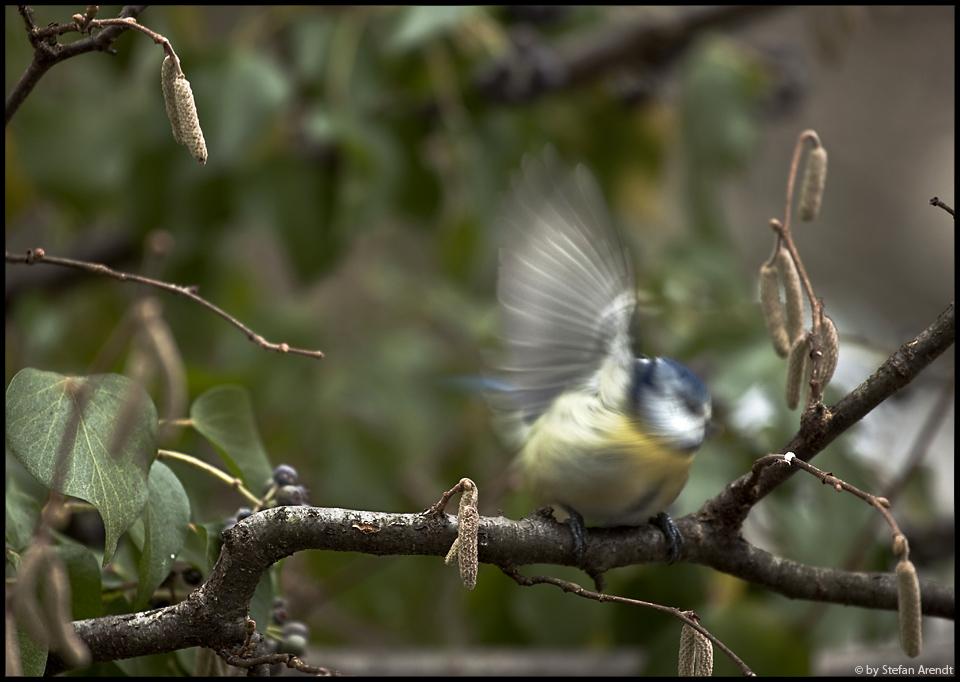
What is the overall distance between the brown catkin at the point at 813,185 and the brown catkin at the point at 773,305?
0.05 m

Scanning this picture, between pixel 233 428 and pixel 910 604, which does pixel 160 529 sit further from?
pixel 910 604

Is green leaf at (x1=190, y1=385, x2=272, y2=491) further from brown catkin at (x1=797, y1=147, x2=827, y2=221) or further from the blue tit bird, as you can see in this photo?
brown catkin at (x1=797, y1=147, x2=827, y2=221)

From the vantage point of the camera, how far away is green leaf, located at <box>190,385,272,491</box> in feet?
2.40

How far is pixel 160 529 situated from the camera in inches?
24.3

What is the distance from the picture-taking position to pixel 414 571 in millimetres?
1461

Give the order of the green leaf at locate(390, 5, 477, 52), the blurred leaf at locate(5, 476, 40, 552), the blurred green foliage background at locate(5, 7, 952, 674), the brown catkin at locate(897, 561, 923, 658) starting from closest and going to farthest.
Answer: the brown catkin at locate(897, 561, 923, 658) → the blurred leaf at locate(5, 476, 40, 552) → the blurred green foliage background at locate(5, 7, 952, 674) → the green leaf at locate(390, 5, 477, 52)

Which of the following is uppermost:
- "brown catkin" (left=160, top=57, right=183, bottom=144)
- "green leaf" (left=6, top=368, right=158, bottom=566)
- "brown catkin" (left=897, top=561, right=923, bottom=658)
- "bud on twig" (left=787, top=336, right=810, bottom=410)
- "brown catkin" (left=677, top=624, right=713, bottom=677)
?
"brown catkin" (left=160, top=57, right=183, bottom=144)

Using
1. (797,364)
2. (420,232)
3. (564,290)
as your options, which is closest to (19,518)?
(564,290)

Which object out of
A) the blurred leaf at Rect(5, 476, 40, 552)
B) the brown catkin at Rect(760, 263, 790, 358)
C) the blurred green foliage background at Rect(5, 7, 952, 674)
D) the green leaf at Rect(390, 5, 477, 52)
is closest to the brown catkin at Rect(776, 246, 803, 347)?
the brown catkin at Rect(760, 263, 790, 358)

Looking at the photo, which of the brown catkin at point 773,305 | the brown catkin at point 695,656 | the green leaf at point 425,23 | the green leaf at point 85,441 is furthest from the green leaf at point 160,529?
the green leaf at point 425,23

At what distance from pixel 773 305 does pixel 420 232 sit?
3.67 ft

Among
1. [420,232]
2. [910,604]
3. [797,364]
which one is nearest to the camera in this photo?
[910,604]

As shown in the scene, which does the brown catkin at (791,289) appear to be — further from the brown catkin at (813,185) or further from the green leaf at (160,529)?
the green leaf at (160,529)

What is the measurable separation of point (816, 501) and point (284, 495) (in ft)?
2.81
